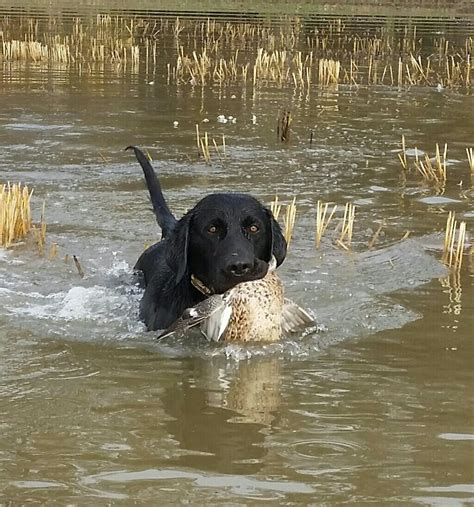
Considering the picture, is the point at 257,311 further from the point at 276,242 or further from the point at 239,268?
the point at 276,242

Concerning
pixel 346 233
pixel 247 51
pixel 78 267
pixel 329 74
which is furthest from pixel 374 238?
pixel 247 51

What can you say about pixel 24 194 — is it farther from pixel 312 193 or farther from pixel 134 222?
pixel 312 193

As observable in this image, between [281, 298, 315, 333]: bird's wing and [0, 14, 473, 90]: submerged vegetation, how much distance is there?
13.8m

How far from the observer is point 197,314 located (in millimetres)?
5305

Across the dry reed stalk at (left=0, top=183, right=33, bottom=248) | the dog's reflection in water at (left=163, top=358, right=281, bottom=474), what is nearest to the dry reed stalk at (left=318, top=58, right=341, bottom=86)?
the dry reed stalk at (left=0, top=183, right=33, bottom=248)

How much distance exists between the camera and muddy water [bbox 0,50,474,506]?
3811mm

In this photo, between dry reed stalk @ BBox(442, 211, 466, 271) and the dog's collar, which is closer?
the dog's collar

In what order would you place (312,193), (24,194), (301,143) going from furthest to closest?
(301,143), (312,193), (24,194)

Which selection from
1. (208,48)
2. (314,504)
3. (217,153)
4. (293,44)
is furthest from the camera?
(293,44)

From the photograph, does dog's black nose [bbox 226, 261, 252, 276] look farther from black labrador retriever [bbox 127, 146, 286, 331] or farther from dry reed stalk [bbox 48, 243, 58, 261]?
dry reed stalk [bbox 48, 243, 58, 261]

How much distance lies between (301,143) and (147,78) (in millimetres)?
7498

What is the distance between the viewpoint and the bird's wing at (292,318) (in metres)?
5.76

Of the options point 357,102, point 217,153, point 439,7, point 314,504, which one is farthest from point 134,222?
point 439,7

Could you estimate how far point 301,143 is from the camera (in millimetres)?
13336
